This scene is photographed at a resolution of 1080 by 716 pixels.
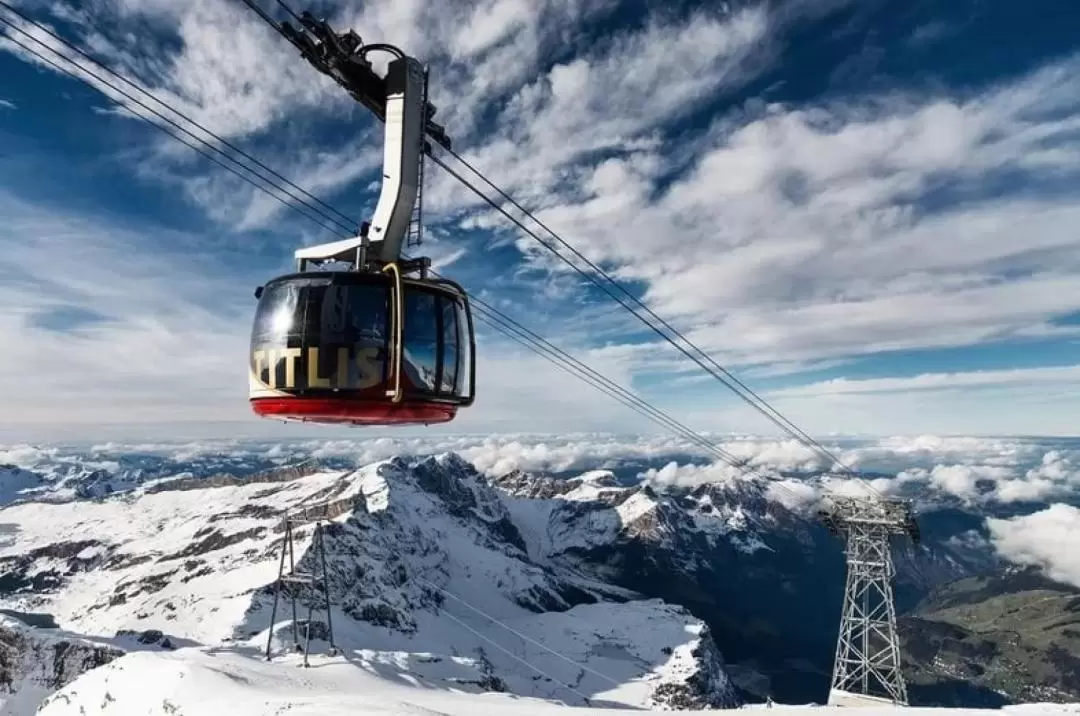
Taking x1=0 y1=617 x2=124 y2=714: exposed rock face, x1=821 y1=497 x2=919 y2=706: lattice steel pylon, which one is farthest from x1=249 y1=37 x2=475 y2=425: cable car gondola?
x1=0 y1=617 x2=124 y2=714: exposed rock face

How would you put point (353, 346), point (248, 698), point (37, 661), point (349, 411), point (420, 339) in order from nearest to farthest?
point (353, 346) → point (420, 339) → point (349, 411) → point (248, 698) → point (37, 661)

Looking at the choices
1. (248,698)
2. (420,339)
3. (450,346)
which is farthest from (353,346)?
(248,698)

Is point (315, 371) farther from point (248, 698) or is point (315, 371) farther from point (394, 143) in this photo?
point (248, 698)

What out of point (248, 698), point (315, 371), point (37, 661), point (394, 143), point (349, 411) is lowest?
point (37, 661)

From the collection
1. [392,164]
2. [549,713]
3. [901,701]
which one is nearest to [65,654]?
[549,713]

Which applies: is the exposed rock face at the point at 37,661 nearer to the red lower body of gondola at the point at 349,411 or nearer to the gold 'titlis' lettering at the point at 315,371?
the red lower body of gondola at the point at 349,411

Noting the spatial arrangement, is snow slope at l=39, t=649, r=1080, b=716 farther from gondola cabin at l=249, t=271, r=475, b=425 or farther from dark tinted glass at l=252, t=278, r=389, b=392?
→ dark tinted glass at l=252, t=278, r=389, b=392
